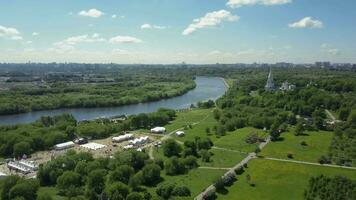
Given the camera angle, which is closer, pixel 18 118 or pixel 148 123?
pixel 148 123

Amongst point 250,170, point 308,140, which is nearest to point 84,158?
point 250,170

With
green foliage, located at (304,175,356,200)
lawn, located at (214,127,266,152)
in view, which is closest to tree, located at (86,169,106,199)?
green foliage, located at (304,175,356,200)

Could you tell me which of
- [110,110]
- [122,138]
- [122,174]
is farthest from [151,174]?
[110,110]

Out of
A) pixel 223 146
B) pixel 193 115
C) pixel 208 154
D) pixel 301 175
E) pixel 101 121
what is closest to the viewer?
pixel 301 175

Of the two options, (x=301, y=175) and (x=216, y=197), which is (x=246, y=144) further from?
(x=216, y=197)

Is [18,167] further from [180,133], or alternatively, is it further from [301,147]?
[301,147]

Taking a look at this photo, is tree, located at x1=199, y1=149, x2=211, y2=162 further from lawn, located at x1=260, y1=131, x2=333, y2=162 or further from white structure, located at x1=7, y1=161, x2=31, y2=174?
white structure, located at x1=7, y1=161, x2=31, y2=174
